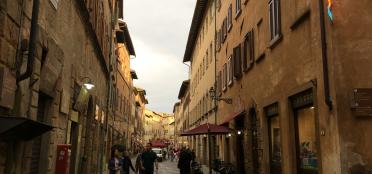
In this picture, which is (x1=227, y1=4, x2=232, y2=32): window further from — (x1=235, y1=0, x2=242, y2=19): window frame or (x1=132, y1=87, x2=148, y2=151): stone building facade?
(x1=132, y1=87, x2=148, y2=151): stone building facade

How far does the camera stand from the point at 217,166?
953 inches

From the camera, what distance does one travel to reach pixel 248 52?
57.9ft

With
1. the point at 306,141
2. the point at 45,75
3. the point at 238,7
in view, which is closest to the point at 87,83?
the point at 45,75

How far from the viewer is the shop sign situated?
8.57 m

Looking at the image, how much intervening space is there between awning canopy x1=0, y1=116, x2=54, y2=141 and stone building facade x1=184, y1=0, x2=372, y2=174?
5.78 meters

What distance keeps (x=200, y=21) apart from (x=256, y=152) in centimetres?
2424

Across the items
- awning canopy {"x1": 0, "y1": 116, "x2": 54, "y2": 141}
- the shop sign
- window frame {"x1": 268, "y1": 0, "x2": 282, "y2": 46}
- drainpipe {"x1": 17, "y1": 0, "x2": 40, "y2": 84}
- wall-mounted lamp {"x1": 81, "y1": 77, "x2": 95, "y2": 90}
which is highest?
window frame {"x1": 268, "y1": 0, "x2": 282, "y2": 46}

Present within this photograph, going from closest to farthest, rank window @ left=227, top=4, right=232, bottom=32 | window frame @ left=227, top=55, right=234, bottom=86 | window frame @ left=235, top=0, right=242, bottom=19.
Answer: window frame @ left=235, top=0, right=242, bottom=19 < window frame @ left=227, top=55, right=234, bottom=86 < window @ left=227, top=4, right=232, bottom=32

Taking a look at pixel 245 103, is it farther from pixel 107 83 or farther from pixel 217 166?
pixel 107 83

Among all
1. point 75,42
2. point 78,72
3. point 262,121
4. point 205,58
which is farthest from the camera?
point 205,58

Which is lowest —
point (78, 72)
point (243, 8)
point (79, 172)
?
point (79, 172)

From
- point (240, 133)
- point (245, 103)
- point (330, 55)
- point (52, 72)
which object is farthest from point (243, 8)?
point (52, 72)

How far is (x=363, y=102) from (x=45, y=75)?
6.37 metres

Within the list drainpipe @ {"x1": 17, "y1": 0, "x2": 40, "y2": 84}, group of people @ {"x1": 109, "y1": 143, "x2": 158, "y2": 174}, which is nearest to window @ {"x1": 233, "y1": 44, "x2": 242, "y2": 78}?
group of people @ {"x1": 109, "y1": 143, "x2": 158, "y2": 174}
